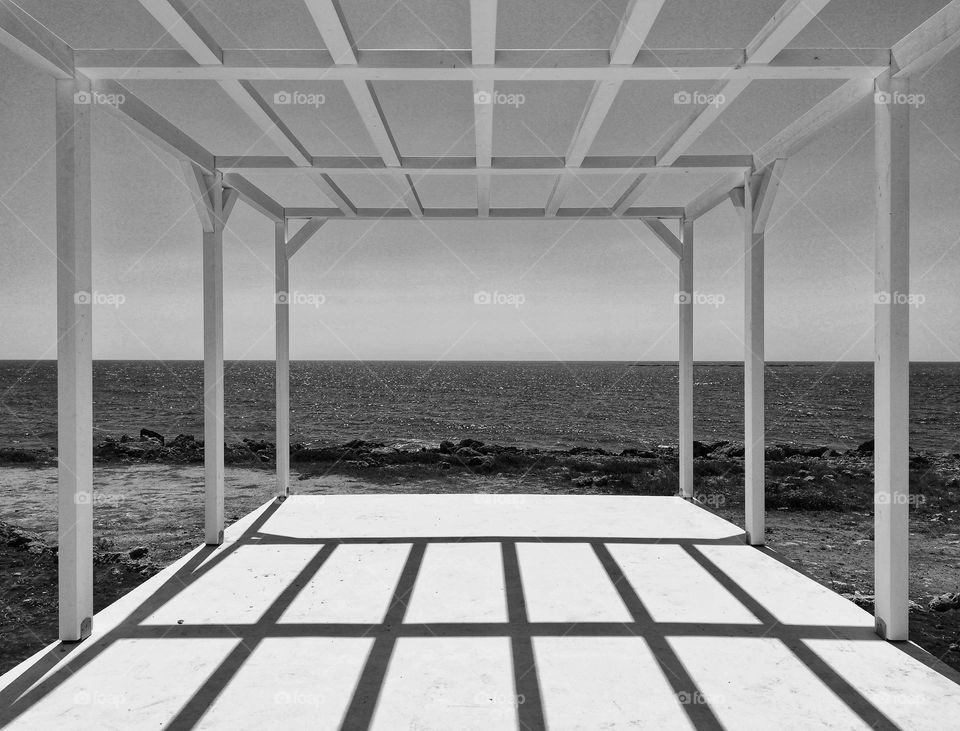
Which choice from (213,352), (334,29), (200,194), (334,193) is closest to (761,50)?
(334,29)

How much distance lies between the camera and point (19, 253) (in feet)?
47.2

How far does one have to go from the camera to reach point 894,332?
2.94 meters

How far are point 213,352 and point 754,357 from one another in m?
4.15

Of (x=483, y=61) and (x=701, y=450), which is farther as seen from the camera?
(x=701, y=450)

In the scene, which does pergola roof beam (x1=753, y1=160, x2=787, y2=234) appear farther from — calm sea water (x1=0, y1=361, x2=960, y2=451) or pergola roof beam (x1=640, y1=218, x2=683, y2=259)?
calm sea water (x1=0, y1=361, x2=960, y2=451)

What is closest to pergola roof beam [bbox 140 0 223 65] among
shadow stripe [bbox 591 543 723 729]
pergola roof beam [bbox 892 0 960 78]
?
pergola roof beam [bbox 892 0 960 78]

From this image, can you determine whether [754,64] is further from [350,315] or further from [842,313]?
[350,315]

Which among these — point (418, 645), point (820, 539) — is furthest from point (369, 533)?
point (820, 539)

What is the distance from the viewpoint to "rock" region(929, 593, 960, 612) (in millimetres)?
4547

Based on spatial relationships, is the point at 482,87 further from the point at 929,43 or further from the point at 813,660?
the point at 813,660

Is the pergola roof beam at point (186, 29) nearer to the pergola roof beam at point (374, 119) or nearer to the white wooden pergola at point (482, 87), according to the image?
the white wooden pergola at point (482, 87)

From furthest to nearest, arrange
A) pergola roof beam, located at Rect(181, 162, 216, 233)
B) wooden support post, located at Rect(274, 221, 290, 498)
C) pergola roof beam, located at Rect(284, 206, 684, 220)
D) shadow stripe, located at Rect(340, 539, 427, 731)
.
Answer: pergola roof beam, located at Rect(284, 206, 684, 220), wooden support post, located at Rect(274, 221, 290, 498), pergola roof beam, located at Rect(181, 162, 216, 233), shadow stripe, located at Rect(340, 539, 427, 731)

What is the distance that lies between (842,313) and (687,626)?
28.2m

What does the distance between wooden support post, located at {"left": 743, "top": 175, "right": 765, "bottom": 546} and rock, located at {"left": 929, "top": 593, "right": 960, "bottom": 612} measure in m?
1.49
